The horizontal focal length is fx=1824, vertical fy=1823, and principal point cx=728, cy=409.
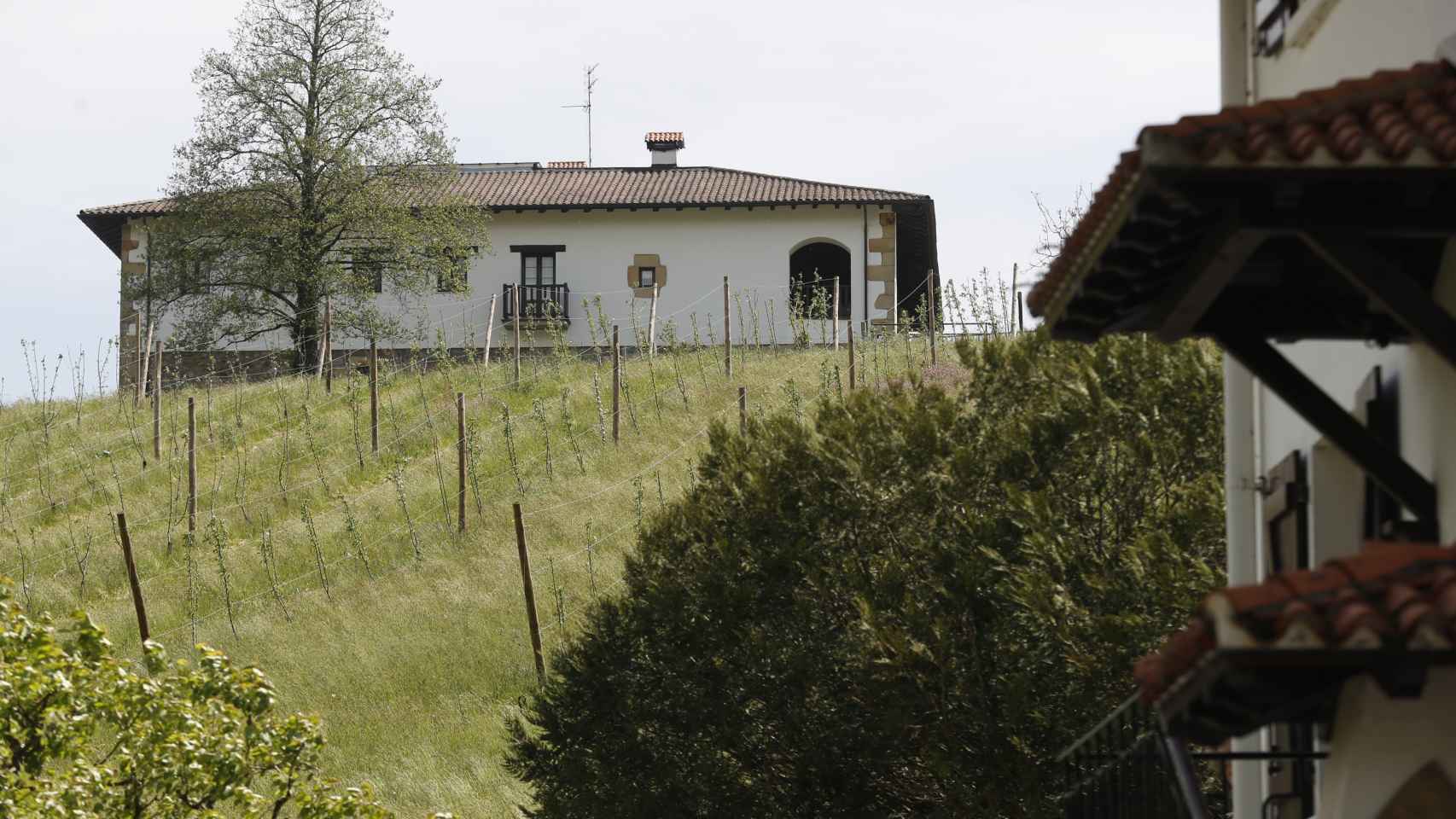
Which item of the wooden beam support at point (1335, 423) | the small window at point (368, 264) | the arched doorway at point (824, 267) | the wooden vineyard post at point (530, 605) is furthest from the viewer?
the arched doorway at point (824, 267)

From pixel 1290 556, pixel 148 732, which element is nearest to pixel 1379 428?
pixel 1290 556

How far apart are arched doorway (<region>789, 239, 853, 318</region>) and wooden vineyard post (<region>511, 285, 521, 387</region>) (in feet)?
21.7

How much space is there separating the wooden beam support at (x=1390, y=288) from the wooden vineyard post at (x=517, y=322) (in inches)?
1263

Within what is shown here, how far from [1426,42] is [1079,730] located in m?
7.50

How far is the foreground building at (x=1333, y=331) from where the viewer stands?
12.9 ft

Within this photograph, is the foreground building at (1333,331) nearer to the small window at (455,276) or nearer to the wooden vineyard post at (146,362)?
the wooden vineyard post at (146,362)

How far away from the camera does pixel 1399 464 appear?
5.85 metres

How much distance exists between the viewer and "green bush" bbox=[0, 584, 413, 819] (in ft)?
37.2

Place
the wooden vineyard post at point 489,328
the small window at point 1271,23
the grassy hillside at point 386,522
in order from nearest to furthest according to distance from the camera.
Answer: the small window at point 1271,23
the grassy hillside at point 386,522
the wooden vineyard post at point 489,328

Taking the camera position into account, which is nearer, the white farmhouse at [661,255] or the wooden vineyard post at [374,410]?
the wooden vineyard post at [374,410]

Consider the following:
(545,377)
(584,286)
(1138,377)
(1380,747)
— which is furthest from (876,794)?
(584,286)

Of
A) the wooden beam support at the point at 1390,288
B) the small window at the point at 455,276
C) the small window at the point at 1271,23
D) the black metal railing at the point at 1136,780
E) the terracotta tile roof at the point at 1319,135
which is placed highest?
the small window at the point at 455,276

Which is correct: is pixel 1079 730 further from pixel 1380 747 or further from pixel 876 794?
pixel 1380 747

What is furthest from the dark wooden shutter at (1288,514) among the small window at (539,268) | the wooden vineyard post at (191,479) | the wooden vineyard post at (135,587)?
the small window at (539,268)
